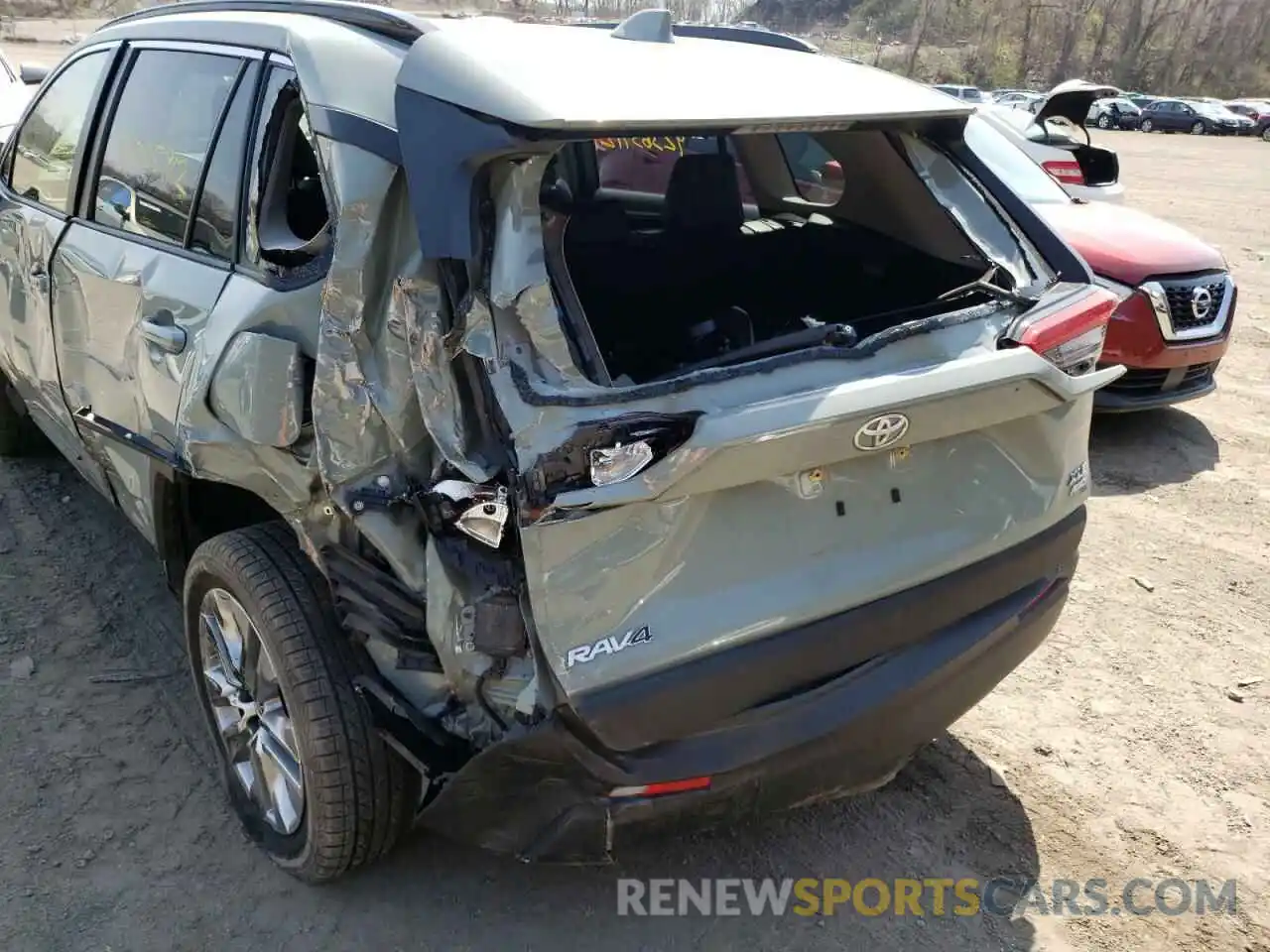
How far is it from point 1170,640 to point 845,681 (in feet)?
7.12

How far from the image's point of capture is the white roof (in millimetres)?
1896

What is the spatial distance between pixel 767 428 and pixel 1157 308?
4.49m

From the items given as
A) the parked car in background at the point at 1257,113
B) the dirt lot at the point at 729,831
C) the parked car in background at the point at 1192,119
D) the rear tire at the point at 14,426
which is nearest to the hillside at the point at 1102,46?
the parked car in background at the point at 1257,113

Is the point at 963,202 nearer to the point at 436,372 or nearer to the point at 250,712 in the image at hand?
the point at 436,372

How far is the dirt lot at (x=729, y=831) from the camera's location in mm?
2467

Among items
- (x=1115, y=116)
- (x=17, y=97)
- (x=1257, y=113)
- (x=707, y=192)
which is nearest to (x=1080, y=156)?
(x=707, y=192)

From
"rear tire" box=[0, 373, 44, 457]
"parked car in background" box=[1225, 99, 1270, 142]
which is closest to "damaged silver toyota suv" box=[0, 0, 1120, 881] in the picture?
"rear tire" box=[0, 373, 44, 457]

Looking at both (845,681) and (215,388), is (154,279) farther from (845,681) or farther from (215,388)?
(845,681)

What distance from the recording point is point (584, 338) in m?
2.00

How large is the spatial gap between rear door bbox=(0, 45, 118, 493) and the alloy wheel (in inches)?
42.0

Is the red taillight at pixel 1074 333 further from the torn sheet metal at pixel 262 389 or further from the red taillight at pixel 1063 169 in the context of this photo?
the red taillight at pixel 1063 169

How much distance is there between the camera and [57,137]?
3607 mm

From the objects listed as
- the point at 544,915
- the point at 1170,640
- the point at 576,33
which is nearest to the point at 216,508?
the point at 544,915

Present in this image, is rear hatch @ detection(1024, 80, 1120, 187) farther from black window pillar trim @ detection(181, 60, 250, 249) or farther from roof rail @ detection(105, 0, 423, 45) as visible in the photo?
black window pillar trim @ detection(181, 60, 250, 249)
